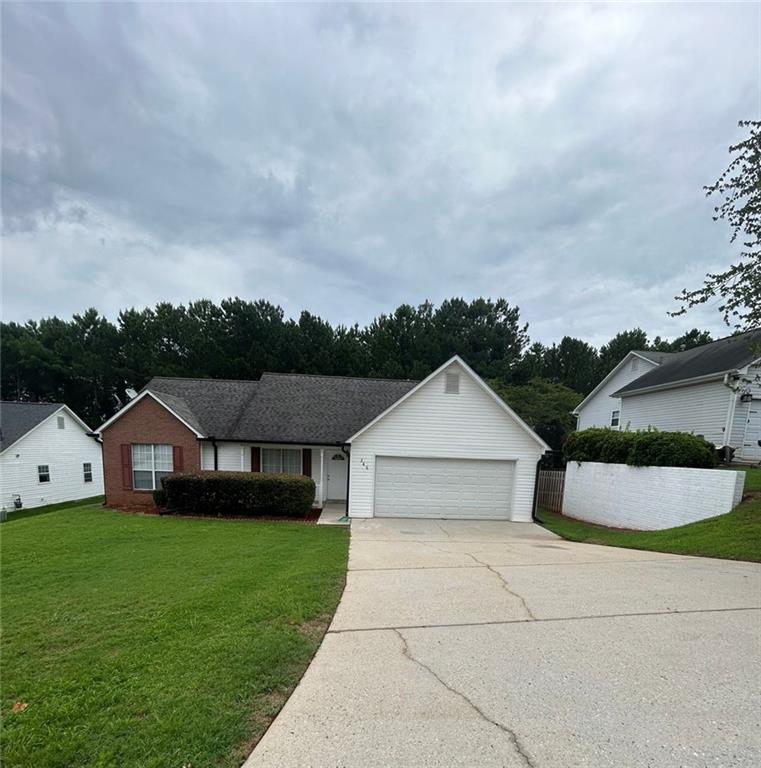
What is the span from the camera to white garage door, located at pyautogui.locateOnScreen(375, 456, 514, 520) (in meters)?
13.0

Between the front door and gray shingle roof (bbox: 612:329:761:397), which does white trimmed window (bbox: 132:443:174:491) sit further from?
gray shingle roof (bbox: 612:329:761:397)

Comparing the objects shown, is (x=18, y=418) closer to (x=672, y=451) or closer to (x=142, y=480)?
(x=142, y=480)

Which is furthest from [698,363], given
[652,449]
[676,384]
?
[652,449]

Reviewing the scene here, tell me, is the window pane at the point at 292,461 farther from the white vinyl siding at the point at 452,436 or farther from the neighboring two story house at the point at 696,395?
the neighboring two story house at the point at 696,395

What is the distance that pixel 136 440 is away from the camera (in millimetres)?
14258

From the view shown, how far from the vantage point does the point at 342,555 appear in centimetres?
744

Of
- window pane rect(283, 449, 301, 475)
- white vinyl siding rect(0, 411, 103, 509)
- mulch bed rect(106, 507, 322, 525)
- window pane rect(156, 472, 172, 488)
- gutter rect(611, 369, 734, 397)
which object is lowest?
white vinyl siding rect(0, 411, 103, 509)

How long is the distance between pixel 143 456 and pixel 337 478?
7.36 m

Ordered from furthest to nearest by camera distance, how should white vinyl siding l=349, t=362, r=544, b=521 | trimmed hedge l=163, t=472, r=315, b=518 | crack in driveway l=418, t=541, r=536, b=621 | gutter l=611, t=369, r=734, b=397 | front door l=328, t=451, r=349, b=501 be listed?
gutter l=611, t=369, r=734, b=397
front door l=328, t=451, r=349, b=501
white vinyl siding l=349, t=362, r=544, b=521
trimmed hedge l=163, t=472, r=315, b=518
crack in driveway l=418, t=541, r=536, b=621

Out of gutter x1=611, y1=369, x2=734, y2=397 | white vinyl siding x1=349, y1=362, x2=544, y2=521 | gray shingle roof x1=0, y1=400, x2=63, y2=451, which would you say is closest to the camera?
white vinyl siding x1=349, y1=362, x2=544, y2=521

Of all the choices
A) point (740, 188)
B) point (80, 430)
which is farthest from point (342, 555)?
A: point (80, 430)

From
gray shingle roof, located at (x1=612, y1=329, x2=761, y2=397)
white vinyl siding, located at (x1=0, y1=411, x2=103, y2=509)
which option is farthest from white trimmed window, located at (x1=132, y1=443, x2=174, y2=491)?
gray shingle roof, located at (x1=612, y1=329, x2=761, y2=397)

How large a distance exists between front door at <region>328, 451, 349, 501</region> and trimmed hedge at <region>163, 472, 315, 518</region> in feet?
9.48

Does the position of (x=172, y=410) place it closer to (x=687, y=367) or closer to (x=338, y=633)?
(x=338, y=633)
